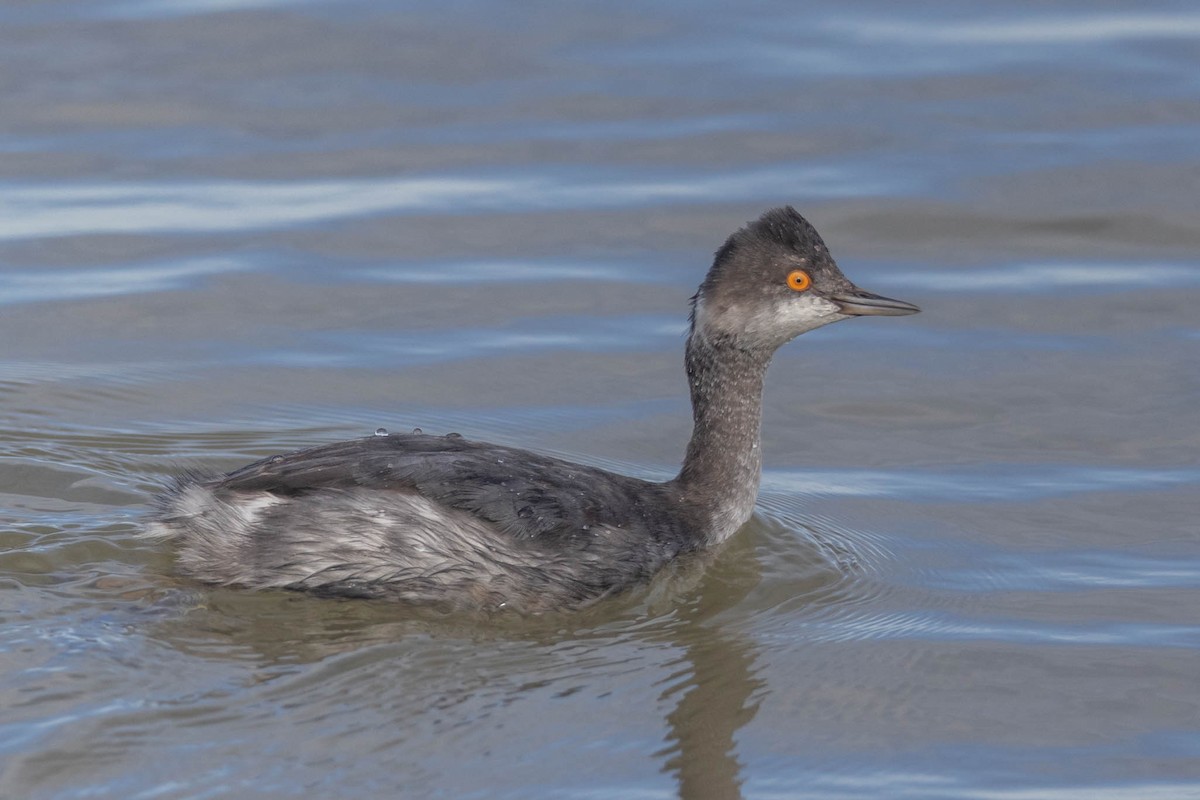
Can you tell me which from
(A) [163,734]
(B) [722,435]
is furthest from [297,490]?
(B) [722,435]

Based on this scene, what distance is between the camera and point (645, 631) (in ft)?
21.2

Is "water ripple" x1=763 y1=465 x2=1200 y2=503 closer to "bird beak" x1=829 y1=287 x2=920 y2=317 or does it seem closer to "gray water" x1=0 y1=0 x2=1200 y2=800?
"gray water" x1=0 y1=0 x2=1200 y2=800

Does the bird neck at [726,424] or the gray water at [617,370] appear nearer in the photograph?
the gray water at [617,370]

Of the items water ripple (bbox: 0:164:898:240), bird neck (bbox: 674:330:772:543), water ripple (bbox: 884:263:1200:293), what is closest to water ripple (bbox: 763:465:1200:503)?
bird neck (bbox: 674:330:772:543)

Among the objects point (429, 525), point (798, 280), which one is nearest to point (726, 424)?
point (798, 280)

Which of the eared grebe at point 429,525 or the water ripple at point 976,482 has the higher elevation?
the eared grebe at point 429,525

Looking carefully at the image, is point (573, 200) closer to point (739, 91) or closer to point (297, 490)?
point (739, 91)

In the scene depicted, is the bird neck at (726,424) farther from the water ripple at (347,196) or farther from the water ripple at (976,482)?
the water ripple at (347,196)

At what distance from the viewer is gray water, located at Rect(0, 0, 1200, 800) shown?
562cm

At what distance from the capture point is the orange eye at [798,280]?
287 inches

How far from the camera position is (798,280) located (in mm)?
7293

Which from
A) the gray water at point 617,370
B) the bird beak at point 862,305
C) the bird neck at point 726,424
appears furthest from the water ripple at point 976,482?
the bird beak at point 862,305

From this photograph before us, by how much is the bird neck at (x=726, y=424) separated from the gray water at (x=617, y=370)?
32cm

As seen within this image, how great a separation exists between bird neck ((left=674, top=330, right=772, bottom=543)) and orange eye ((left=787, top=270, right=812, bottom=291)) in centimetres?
30
